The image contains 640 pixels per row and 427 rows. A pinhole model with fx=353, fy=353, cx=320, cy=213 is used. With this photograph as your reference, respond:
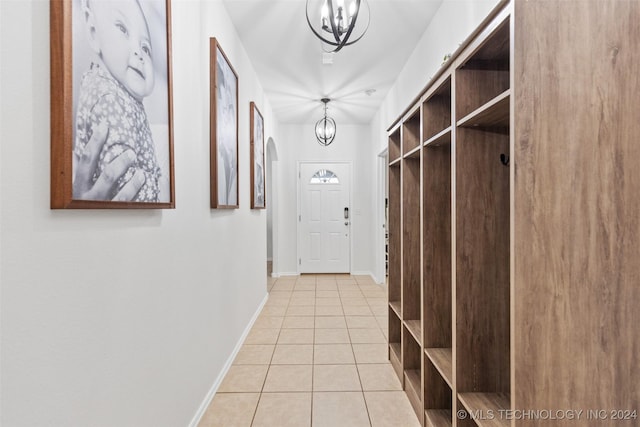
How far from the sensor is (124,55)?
3.95 ft

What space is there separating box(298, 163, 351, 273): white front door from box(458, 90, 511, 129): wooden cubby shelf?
4.75 m

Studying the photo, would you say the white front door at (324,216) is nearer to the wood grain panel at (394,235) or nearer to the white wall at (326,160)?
the white wall at (326,160)

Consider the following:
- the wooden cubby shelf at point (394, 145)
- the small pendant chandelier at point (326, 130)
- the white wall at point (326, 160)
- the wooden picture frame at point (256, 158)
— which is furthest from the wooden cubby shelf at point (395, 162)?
the white wall at point (326, 160)

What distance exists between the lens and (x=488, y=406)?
133 centimetres

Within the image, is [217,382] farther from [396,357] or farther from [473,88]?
[473,88]

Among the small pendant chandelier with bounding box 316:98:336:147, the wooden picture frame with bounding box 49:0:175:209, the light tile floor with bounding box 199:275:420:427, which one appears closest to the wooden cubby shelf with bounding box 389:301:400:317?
the light tile floor with bounding box 199:275:420:427

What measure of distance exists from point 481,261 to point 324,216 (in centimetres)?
477

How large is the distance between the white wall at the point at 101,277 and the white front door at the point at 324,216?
12.6ft

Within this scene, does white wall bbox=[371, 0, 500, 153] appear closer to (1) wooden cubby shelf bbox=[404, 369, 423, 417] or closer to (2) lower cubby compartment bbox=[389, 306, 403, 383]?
(2) lower cubby compartment bbox=[389, 306, 403, 383]

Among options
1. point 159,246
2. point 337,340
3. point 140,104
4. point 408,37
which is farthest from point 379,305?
point 140,104

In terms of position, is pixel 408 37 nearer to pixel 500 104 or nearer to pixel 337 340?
pixel 500 104

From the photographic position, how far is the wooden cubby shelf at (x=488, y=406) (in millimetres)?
1244

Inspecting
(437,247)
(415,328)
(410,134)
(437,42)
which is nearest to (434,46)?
(437,42)

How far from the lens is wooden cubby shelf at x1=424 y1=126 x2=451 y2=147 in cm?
164
